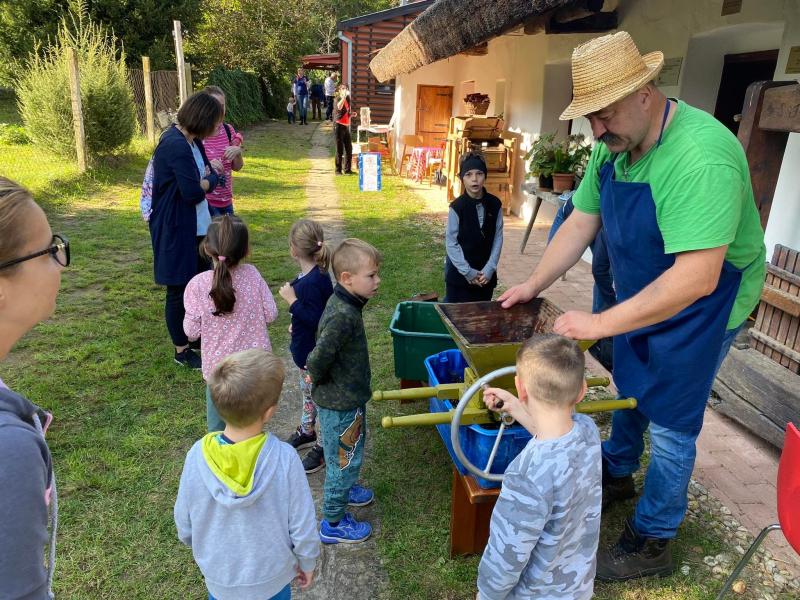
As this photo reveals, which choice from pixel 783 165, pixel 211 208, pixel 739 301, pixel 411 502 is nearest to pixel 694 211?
pixel 739 301

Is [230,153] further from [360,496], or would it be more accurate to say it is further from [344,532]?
[344,532]

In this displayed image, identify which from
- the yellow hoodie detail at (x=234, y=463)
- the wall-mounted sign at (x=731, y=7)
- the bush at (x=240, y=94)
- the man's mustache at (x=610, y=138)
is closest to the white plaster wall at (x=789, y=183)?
the wall-mounted sign at (x=731, y=7)

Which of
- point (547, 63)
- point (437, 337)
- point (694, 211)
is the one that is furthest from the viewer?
point (547, 63)

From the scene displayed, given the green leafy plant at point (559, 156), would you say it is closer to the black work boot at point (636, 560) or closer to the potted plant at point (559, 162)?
the potted plant at point (559, 162)

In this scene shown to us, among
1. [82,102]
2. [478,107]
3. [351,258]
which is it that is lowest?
[351,258]

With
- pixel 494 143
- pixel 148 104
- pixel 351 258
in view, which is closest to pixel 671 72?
pixel 351 258

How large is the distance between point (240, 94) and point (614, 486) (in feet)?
75.9

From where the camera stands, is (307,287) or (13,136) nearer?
(307,287)

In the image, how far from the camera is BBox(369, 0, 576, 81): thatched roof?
475 centimetres

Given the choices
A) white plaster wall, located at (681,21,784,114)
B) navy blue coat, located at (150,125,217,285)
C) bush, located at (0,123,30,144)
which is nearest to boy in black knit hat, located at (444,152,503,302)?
navy blue coat, located at (150,125,217,285)

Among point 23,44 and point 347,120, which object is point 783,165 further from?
point 23,44

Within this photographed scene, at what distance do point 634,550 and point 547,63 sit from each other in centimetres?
783

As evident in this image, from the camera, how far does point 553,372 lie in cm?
167

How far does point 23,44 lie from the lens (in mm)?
Result: 20094
